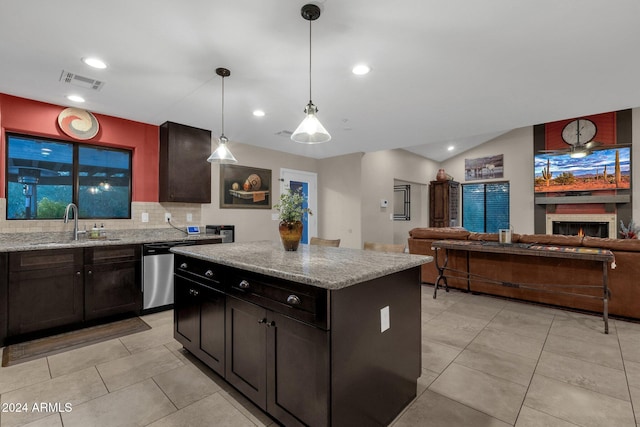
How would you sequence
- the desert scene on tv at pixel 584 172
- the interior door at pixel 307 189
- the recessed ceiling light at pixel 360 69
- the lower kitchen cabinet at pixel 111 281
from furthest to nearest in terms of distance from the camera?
the desert scene on tv at pixel 584 172 < the interior door at pixel 307 189 < the lower kitchen cabinet at pixel 111 281 < the recessed ceiling light at pixel 360 69

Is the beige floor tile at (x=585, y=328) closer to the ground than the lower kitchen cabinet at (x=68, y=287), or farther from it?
closer to the ground

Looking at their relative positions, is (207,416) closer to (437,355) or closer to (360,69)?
(437,355)

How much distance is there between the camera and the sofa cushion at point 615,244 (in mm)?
3111

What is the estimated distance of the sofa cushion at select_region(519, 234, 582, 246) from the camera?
347cm

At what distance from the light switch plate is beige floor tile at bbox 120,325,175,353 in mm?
2181

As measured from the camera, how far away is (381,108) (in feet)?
11.7

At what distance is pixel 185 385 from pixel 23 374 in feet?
4.22

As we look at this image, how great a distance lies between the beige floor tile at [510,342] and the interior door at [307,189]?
3895mm

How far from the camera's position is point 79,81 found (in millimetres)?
2820

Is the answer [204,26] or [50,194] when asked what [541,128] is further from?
[50,194]

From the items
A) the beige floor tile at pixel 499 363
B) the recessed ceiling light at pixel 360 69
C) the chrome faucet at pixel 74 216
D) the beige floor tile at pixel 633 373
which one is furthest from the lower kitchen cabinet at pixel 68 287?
the beige floor tile at pixel 633 373

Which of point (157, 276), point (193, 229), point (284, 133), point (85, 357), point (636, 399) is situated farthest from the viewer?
point (284, 133)

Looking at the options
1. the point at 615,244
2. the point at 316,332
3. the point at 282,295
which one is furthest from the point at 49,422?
the point at 615,244

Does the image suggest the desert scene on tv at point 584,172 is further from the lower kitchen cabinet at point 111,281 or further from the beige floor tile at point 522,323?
the lower kitchen cabinet at point 111,281
